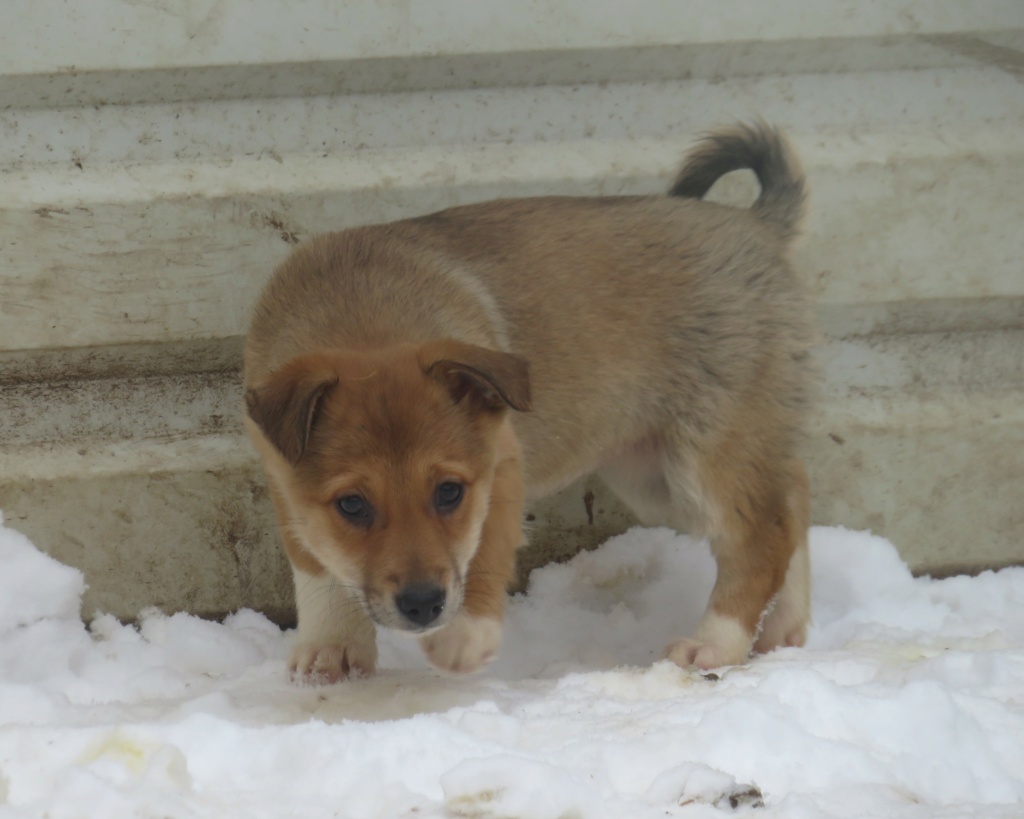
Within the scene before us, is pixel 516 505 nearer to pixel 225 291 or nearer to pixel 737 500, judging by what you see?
pixel 737 500

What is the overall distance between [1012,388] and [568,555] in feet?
5.68

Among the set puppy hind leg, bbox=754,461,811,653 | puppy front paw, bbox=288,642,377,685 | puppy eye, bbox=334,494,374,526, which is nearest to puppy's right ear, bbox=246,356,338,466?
puppy eye, bbox=334,494,374,526

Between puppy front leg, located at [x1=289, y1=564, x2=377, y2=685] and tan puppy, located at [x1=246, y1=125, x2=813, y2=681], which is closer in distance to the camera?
tan puppy, located at [x1=246, y1=125, x2=813, y2=681]

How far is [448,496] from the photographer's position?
285cm

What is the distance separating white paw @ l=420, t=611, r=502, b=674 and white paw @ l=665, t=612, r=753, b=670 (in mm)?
666

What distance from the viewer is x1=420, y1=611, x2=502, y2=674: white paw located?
9.59 ft

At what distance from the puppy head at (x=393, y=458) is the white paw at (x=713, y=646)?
2.74 ft

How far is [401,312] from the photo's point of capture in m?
3.20

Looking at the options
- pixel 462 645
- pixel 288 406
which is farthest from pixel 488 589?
pixel 288 406

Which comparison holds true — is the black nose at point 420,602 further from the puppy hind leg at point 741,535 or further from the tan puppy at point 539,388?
the puppy hind leg at point 741,535

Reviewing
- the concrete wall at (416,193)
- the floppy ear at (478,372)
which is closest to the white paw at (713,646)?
the concrete wall at (416,193)

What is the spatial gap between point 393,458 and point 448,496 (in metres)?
0.19

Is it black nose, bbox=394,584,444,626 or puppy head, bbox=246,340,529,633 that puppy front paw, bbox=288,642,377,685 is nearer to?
puppy head, bbox=246,340,529,633

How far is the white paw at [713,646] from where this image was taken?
3357 mm
